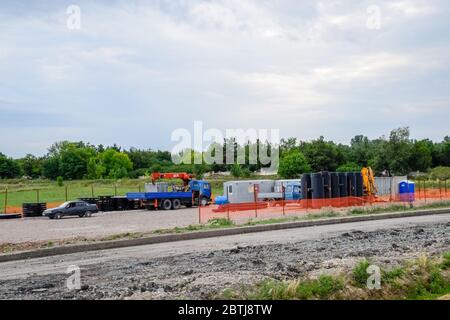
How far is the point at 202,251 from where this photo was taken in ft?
54.8

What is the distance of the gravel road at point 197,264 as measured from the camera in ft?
32.5

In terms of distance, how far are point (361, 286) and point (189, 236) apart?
12628 mm

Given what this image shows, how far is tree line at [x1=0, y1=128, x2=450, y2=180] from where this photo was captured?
91.0m

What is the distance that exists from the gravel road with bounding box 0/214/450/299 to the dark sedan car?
20.9m

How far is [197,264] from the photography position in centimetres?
1334

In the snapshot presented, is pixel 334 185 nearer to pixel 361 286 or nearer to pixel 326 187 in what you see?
pixel 326 187

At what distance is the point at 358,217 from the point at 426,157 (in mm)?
73720

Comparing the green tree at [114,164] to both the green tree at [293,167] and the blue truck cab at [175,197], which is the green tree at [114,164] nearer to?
the green tree at [293,167]

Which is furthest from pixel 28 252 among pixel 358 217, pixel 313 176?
pixel 313 176

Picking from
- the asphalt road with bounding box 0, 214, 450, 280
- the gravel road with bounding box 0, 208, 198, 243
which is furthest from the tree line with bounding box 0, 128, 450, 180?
the asphalt road with bounding box 0, 214, 450, 280

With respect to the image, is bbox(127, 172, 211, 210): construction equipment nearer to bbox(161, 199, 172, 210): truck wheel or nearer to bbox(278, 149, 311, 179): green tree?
bbox(161, 199, 172, 210): truck wheel
